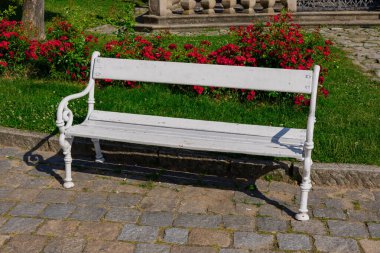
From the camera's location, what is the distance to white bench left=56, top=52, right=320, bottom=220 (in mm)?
4801

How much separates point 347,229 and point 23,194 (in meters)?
2.75

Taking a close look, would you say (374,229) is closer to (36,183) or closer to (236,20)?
(36,183)

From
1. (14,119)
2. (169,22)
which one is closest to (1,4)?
(169,22)

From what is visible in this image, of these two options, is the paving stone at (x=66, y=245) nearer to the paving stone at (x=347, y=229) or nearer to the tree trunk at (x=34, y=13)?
the paving stone at (x=347, y=229)

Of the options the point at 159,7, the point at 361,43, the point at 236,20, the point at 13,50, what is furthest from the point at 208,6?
the point at 13,50

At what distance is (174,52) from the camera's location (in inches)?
319

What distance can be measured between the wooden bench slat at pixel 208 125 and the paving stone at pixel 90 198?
2.51ft

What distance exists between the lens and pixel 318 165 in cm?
531

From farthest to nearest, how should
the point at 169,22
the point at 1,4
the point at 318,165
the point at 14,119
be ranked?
the point at 1,4, the point at 169,22, the point at 14,119, the point at 318,165

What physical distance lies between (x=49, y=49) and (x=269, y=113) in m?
3.14

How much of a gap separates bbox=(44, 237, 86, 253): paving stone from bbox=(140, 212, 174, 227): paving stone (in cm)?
53

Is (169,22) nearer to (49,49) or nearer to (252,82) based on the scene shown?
(49,49)

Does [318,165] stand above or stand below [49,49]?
below

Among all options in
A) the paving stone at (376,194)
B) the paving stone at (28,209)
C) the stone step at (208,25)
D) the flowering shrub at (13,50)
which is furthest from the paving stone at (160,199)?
the stone step at (208,25)
